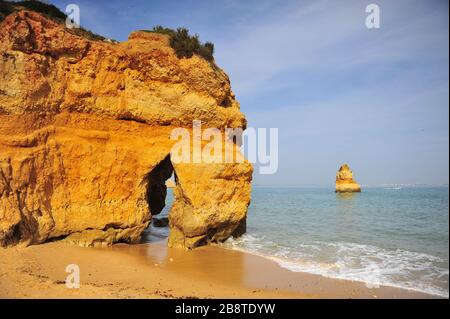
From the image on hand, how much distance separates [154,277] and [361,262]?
624cm

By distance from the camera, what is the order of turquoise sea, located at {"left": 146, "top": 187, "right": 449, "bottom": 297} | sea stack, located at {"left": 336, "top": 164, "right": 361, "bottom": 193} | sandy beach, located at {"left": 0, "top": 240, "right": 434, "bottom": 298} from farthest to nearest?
sea stack, located at {"left": 336, "top": 164, "right": 361, "bottom": 193}, turquoise sea, located at {"left": 146, "top": 187, "right": 449, "bottom": 297}, sandy beach, located at {"left": 0, "top": 240, "right": 434, "bottom": 298}

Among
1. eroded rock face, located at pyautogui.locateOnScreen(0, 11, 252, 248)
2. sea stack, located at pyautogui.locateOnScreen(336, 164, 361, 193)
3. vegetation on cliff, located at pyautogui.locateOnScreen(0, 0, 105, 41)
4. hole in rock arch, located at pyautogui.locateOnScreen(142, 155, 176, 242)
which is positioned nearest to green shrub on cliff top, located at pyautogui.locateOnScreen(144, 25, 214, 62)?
eroded rock face, located at pyautogui.locateOnScreen(0, 11, 252, 248)

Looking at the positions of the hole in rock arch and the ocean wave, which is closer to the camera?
the ocean wave

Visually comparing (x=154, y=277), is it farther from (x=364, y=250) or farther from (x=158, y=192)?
(x=158, y=192)

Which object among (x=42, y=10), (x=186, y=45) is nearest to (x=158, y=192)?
(x=186, y=45)

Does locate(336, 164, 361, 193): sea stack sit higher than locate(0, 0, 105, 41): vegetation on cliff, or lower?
lower

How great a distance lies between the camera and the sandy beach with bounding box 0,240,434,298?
21.4 ft

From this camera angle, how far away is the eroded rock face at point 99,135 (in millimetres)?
9859

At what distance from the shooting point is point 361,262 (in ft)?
33.5

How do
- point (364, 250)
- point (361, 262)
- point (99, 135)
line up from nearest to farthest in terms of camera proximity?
1. point (361, 262)
2. point (99, 135)
3. point (364, 250)

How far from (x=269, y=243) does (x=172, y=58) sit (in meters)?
7.94

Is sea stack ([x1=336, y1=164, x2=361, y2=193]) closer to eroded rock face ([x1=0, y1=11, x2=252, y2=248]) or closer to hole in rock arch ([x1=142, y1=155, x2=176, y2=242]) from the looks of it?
hole in rock arch ([x1=142, y1=155, x2=176, y2=242])

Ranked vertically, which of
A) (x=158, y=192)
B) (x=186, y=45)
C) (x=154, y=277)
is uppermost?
(x=186, y=45)

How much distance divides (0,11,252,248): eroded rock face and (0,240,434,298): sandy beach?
3.57 ft
